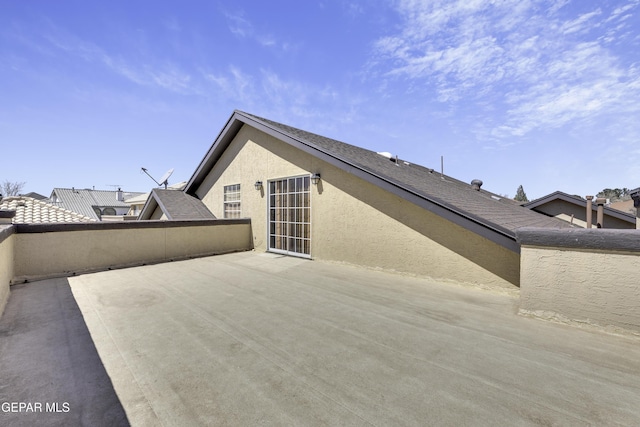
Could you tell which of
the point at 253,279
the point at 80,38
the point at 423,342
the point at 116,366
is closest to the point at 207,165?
the point at 80,38

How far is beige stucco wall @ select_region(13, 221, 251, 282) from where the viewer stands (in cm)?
619

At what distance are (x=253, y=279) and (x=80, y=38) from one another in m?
9.66

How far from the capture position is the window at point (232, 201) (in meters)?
11.7

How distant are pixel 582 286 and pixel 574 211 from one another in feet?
51.9

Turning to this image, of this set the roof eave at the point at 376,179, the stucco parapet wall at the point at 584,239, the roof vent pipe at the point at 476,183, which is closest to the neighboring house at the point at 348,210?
the roof eave at the point at 376,179

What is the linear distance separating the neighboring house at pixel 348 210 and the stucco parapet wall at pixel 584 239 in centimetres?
70

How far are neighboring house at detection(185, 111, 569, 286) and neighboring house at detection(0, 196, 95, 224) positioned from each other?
5353mm

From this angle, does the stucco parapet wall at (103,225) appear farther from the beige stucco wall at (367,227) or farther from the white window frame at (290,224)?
the beige stucco wall at (367,227)

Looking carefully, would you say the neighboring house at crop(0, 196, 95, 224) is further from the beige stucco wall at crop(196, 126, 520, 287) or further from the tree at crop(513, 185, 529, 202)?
the tree at crop(513, 185, 529, 202)

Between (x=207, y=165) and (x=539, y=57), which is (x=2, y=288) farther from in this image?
(x=539, y=57)

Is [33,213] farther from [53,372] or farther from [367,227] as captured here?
[367,227]

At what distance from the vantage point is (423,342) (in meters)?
3.21

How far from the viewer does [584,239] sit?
3504 millimetres

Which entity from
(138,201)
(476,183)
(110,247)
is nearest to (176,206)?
(110,247)
